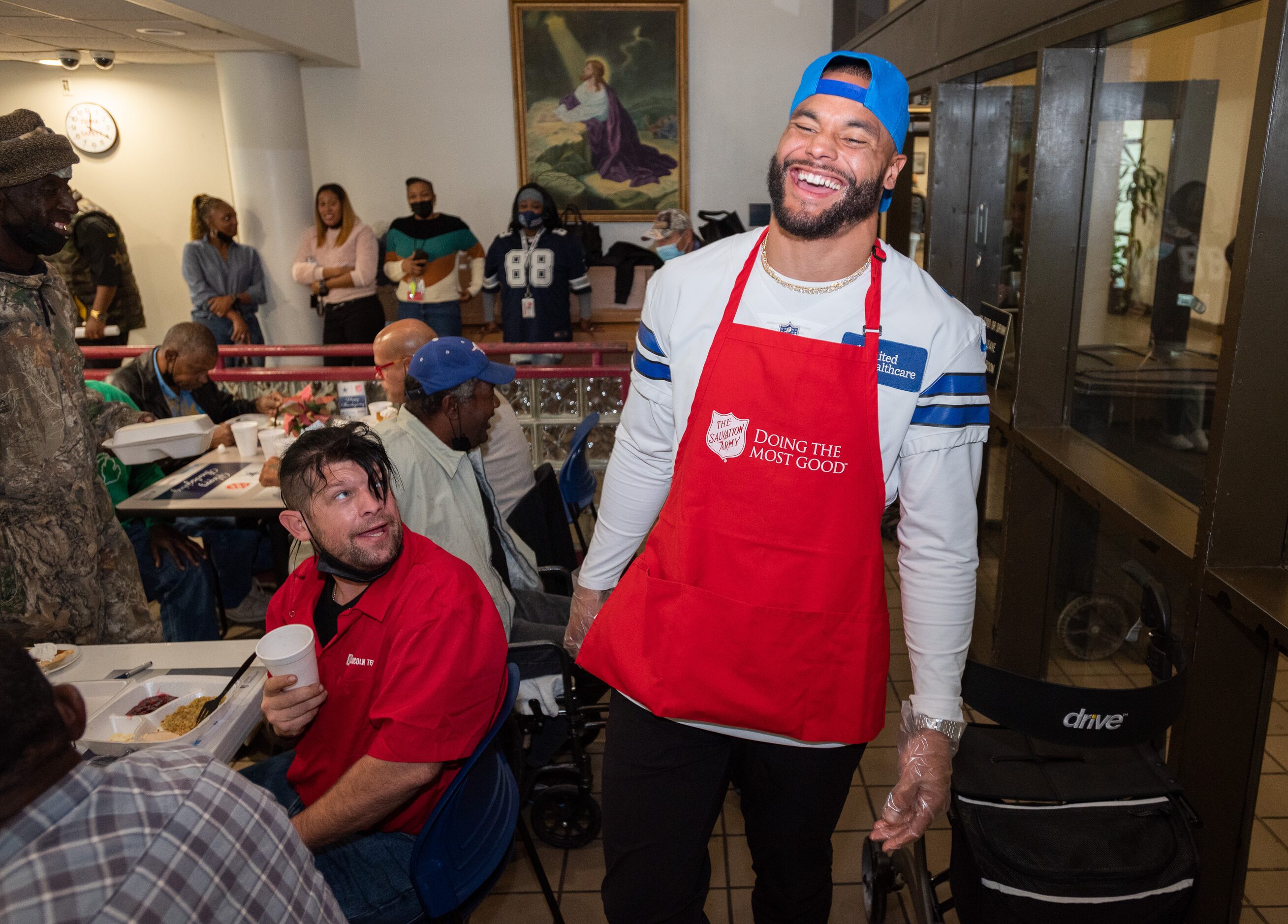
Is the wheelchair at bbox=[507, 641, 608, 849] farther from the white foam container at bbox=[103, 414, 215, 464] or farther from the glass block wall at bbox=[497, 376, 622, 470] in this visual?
the glass block wall at bbox=[497, 376, 622, 470]

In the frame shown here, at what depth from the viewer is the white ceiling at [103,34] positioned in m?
5.46

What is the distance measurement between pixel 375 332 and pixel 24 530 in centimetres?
491

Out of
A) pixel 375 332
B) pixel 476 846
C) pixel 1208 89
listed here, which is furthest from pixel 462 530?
pixel 375 332

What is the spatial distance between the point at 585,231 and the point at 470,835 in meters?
7.21

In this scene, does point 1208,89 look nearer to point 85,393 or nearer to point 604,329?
point 85,393

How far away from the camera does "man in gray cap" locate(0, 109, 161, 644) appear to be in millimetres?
2504

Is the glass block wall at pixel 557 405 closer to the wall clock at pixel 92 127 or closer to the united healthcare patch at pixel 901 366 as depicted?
the united healthcare patch at pixel 901 366

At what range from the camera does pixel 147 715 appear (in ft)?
6.18

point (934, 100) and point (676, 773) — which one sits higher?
point (934, 100)

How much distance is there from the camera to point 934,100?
3.76 meters

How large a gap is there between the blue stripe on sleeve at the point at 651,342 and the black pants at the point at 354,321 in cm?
580

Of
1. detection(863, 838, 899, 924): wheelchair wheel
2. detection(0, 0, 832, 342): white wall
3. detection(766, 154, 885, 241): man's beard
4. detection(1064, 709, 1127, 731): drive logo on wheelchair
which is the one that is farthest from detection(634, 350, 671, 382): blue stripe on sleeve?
detection(0, 0, 832, 342): white wall

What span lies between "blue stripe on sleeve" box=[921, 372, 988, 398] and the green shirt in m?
3.01

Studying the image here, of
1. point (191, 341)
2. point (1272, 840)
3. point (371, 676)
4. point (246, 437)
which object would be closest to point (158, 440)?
point (246, 437)
